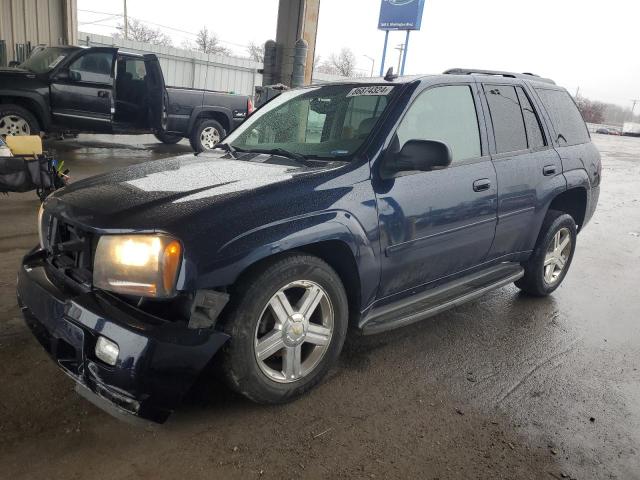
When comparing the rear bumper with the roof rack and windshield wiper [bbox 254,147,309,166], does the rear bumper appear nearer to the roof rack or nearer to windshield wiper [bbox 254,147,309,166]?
windshield wiper [bbox 254,147,309,166]

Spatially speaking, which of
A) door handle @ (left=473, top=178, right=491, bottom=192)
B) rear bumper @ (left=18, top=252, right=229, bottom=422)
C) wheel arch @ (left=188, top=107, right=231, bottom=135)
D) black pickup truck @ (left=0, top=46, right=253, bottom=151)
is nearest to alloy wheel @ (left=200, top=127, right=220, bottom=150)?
wheel arch @ (left=188, top=107, right=231, bottom=135)

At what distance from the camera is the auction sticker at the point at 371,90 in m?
3.16

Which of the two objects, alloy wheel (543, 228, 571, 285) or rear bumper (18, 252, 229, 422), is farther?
alloy wheel (543, 228, 571, 285)

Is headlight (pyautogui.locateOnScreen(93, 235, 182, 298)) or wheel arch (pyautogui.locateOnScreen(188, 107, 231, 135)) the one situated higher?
headlight (pyautogui.locateOnScreen(93, 235, 182, 298))

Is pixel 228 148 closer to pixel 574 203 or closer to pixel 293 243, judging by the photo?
pixel 293 243

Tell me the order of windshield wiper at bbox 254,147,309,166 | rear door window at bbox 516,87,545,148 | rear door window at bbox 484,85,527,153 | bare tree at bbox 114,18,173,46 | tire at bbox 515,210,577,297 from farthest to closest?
bare tree at bbox 114,18,173,46, tire at bbox 515,210,577,297, rear door window at bbox 516,87,545,148, rear door window at bbox 484,85,527,153, windshield wiper at bbox 254,147,309,166

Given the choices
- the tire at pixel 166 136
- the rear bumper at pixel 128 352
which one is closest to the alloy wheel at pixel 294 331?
the rear bumper at pixel 128 352

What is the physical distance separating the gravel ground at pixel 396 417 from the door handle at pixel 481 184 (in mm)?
1060

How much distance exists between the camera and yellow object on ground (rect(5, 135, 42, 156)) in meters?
5.23

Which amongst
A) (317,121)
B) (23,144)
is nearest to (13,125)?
(23,144)

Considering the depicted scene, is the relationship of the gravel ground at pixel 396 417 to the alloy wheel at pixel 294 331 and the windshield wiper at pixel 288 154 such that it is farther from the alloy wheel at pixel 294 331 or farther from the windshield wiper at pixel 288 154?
the windshield wiper at pixel 288 154

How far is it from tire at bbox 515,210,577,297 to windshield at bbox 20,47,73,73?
8890 mm

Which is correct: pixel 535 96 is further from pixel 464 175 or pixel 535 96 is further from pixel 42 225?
pixel 42 225

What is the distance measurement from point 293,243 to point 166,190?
701 mm
